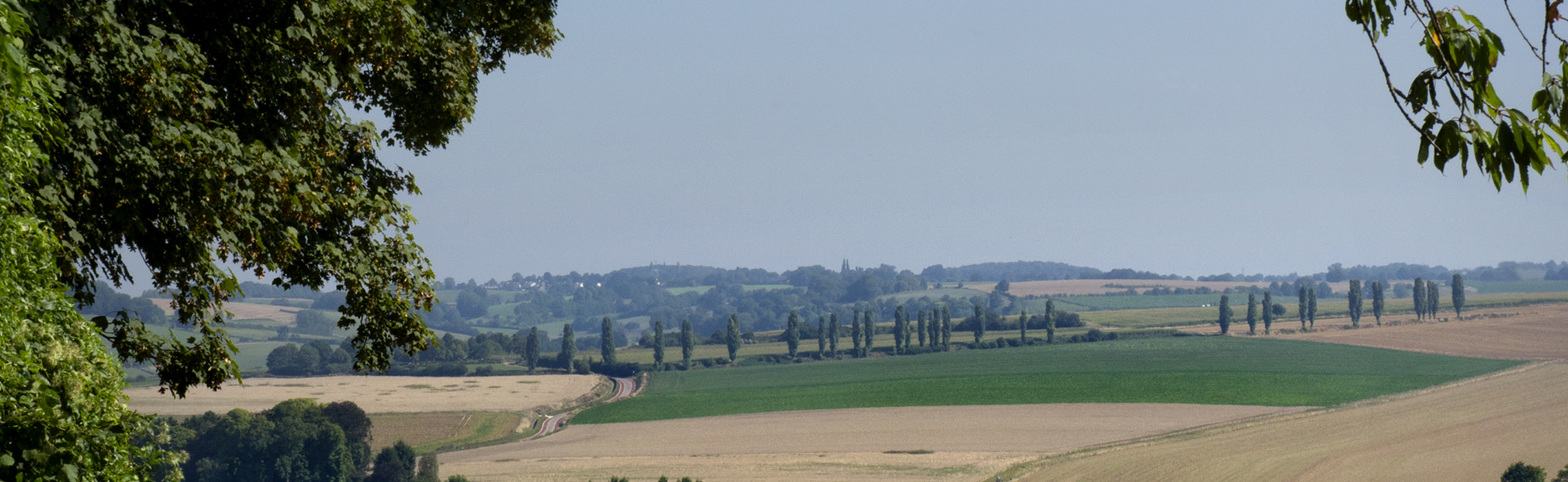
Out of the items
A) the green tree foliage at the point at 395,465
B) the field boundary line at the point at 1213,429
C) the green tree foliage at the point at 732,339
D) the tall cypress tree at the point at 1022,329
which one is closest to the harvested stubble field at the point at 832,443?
the field boundary line at the point at 1213,429


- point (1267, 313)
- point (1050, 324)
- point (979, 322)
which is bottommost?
point (1050, 324)

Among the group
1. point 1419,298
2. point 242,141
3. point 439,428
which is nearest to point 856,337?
point 439,428

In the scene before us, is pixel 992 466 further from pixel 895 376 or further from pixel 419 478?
pixel 895 376

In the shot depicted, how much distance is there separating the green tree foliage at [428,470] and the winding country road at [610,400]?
1440cm

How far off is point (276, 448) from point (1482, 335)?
11891 cm

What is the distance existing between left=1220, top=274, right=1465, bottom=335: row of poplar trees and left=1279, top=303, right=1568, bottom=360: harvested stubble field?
2211mm

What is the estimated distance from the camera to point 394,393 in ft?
333

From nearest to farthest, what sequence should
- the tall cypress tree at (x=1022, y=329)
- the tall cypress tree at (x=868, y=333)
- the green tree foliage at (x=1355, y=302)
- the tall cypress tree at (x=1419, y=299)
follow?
the tall cypress tree at (x=868, y=333)
the tall cypress tree at (x=1022, y=329)
the green tree foliage at (x=1355, y=302)
the tall cypress tree at (x=1419, y=299)

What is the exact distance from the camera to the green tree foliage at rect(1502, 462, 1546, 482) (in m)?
44.4

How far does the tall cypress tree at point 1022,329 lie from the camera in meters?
146

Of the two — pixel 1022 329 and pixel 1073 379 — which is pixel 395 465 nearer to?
pixel 1073 379

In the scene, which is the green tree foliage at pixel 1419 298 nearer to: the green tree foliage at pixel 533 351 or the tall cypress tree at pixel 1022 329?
the tall cypress tree at pixel 1022 329

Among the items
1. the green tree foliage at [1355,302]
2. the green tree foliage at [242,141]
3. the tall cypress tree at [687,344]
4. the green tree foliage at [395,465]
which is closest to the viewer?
the green tree foliage at [242,141]

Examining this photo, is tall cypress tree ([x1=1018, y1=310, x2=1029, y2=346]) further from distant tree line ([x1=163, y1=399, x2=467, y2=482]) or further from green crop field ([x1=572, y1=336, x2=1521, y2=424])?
distant tree line ([x1=163, y1=399, x2=467, y2=482])
